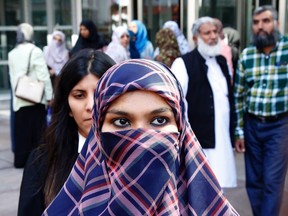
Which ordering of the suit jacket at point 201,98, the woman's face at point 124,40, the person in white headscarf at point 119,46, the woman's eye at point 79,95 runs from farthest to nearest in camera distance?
1. the woman's face at point 124,40
2. the person in white headscarf at point 119,46
3. the suit jacket at point 201,98
4. the woman's eye at point 79,95

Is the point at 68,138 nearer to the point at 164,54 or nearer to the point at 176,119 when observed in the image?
the point at 176,119

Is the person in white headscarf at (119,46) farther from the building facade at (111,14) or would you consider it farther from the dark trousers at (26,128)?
the building facade at (111,14)

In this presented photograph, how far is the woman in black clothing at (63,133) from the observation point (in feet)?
6.07

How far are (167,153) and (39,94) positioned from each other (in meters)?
4.72

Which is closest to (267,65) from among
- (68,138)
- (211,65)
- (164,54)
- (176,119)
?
(211,65)

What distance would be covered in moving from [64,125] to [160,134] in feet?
2.64

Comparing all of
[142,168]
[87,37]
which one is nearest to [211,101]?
[142,168]

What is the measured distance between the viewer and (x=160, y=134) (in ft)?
4.20

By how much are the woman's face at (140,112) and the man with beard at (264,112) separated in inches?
107

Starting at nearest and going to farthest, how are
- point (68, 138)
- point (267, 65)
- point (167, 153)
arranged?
point (167, 153) < point (68, 138) < point (267, 65)

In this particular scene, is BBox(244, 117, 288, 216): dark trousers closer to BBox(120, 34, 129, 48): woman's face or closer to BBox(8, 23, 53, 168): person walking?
BBox(8, 23, 53, 168): person walking

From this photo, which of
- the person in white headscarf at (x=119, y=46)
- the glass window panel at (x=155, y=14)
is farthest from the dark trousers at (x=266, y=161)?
the glass window panel at (x=155, y=14)

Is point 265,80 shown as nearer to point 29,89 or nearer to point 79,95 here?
point 79,95

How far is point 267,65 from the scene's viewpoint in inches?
155
